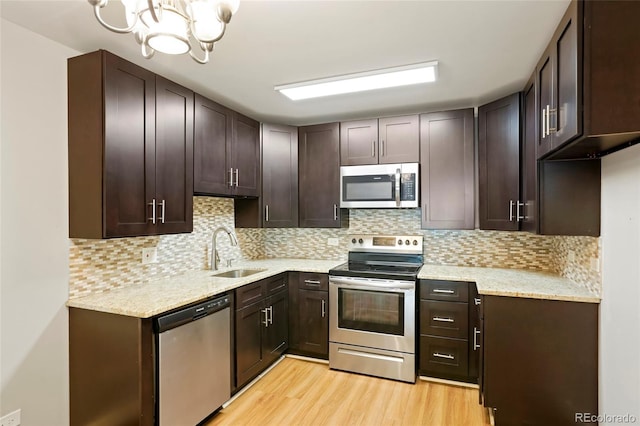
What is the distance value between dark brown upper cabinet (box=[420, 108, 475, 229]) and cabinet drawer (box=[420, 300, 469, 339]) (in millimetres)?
720

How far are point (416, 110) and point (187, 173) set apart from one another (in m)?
2.21

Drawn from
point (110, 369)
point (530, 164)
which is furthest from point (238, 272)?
point (530, 164)

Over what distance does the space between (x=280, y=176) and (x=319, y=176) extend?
419 mm

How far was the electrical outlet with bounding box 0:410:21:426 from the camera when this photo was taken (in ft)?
5.79

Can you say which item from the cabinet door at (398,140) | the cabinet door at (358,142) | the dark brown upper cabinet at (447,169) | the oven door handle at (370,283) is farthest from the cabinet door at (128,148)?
the dark brown upper cabinet at (447,169)

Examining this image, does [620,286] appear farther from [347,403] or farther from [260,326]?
[260,326]

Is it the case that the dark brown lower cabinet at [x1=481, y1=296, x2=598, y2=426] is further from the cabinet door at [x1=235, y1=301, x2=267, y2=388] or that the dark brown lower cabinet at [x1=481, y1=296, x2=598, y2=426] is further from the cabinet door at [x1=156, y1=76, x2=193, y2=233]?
the cabinet door at [x1=156, y1=76, x2=193, y2=233]

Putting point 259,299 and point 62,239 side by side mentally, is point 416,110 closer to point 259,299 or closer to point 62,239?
point 259,299

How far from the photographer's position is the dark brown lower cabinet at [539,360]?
6.75 feet

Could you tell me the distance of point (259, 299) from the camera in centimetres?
285

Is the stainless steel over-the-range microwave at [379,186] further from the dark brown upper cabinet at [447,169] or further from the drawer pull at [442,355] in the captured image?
the drawer pull at [442,355]

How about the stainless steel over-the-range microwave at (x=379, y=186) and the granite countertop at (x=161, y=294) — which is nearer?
the granite countertop at (x=161, y=294)

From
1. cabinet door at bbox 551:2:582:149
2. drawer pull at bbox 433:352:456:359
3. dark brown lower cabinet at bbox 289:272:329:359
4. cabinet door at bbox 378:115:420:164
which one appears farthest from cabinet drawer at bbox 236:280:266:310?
cabinet door at bbox 551:2:582:149

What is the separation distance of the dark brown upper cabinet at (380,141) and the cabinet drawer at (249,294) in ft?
4.90
